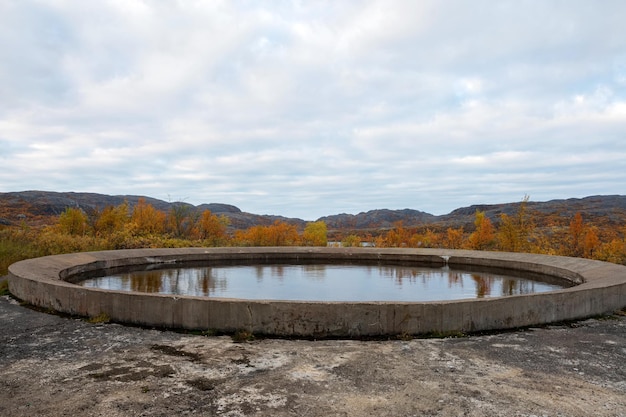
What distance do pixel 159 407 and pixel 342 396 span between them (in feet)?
4.77

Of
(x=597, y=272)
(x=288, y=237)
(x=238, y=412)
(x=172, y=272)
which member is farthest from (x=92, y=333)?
(x=288, y=237)

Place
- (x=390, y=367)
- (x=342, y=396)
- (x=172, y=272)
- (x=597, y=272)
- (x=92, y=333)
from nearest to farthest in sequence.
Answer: (x=342, y=396)
(x=390, y=367)
(x=92, y=333)
(x=597, y=272)
(x=172, y=272)

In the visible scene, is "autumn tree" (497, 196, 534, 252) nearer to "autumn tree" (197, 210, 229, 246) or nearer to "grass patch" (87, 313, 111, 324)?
"autumn tree" (197, 210, 229, 246)

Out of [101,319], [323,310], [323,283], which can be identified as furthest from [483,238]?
[101,319]

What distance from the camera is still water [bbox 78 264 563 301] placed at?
27.9ft

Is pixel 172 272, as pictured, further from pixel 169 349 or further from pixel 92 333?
pixel 169 349

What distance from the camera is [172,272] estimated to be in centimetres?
1175

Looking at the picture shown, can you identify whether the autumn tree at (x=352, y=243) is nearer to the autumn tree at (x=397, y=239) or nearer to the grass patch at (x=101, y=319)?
the autumn tree at (x=397, y=239)

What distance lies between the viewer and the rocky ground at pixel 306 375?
340 centimetres

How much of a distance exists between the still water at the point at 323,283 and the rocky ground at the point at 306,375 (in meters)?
2.77

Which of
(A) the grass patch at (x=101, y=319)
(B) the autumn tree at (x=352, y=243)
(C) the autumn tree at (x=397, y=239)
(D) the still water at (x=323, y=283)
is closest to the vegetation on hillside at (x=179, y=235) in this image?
(B) the autumn tree at (x=352, y=243)

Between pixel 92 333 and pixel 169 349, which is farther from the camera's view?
pixel 92 333

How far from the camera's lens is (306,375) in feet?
13.4

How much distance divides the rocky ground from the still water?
2.77 m
